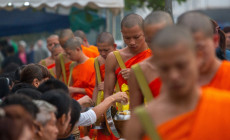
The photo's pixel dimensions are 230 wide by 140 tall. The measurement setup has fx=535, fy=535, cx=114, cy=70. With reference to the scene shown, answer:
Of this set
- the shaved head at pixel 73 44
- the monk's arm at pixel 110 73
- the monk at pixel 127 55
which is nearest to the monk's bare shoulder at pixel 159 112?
the monk at pixel 127 55

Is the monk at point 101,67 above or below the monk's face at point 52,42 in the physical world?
above

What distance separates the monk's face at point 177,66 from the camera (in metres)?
2.89

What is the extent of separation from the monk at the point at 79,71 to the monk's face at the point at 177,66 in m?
5.63

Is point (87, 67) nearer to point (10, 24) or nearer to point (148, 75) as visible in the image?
point (148, 75)

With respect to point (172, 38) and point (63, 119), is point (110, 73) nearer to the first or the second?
point (63, 119)

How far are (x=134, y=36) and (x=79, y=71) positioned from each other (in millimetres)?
3307

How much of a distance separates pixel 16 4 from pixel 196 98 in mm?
9370

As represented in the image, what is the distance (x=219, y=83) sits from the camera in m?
3.78

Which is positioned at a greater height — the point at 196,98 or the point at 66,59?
the point at 196,98

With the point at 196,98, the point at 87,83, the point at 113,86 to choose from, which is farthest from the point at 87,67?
the point at 196,98

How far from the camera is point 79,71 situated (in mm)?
8867

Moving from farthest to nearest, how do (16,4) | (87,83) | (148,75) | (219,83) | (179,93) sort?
(16,4) < (87,83) < (148,75) < (219,83) < (179,93)

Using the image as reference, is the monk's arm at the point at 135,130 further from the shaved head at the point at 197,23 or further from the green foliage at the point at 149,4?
the green foliage at the point at 149,4

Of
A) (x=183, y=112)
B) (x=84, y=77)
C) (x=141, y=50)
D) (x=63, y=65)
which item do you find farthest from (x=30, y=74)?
(x=63, y=65)
